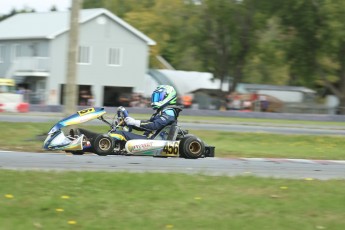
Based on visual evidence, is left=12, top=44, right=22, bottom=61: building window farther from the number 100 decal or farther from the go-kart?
the number 100 decal

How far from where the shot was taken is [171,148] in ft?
42.2

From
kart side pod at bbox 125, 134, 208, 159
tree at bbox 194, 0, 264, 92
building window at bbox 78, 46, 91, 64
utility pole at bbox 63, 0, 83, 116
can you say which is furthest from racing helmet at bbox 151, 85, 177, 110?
building window at bbox 78, 46, 91, 64

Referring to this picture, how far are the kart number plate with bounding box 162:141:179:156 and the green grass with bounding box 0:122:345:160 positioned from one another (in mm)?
3269

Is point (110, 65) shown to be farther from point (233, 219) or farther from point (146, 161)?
point (233, 219)

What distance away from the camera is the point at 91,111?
12.9m

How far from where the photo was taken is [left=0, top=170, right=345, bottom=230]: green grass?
6.99 metres

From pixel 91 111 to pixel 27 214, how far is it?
19.4 ft

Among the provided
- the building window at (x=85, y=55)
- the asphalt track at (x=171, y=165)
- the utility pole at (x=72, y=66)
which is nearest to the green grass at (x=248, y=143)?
the utility pole at (x=72, y=66)

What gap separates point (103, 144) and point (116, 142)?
0.31 meters

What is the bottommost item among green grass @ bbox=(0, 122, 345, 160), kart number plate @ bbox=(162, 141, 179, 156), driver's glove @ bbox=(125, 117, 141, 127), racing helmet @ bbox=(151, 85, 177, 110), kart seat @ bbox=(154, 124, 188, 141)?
green grass @ bbox=(0, 122, 345, 160)

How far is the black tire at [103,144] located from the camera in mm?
12461

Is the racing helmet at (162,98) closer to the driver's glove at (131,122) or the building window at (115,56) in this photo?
the driver's glove at (131,122)

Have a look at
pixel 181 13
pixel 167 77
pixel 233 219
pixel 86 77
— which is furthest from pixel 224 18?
pixel 233 219

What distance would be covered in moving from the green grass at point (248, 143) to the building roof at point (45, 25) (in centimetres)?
2754
